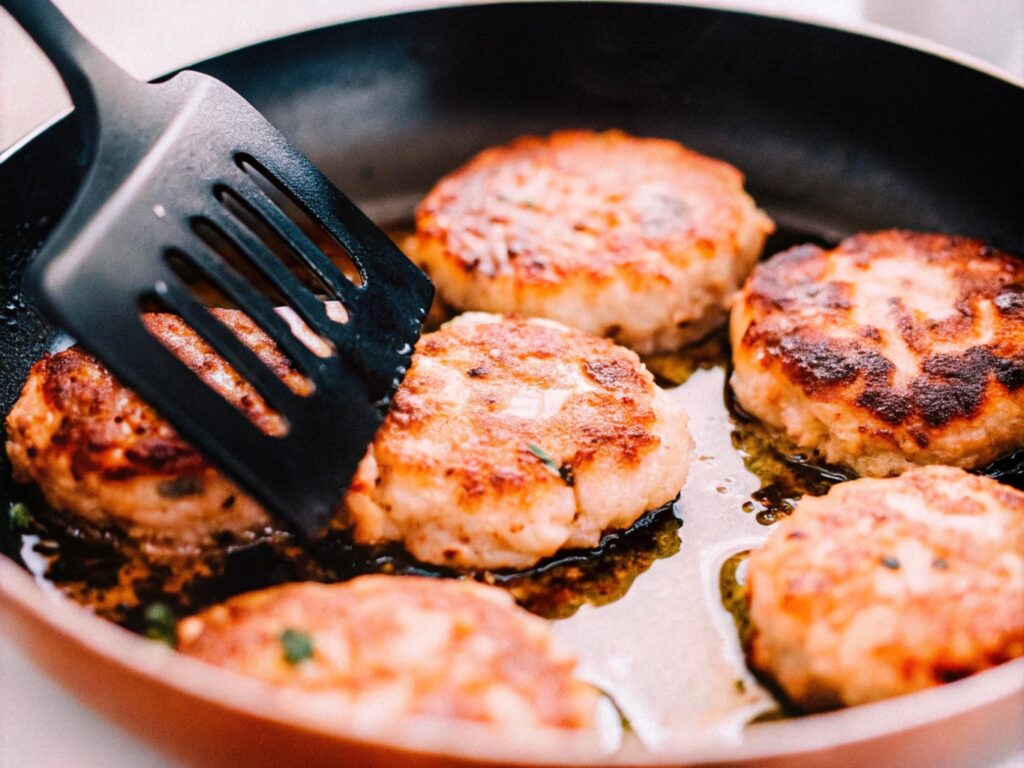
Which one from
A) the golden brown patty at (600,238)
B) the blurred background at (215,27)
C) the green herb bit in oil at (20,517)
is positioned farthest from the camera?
the blurred background at (215,27)

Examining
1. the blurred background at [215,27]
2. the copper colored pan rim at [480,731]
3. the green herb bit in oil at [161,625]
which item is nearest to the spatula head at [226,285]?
the green herb bit in oil at [161,625]

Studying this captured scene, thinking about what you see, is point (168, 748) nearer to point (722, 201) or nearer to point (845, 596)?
point (845, 596)

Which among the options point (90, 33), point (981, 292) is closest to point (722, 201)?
point (981, 292)

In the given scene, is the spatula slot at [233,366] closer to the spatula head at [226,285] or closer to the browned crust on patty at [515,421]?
the spatula head at [226,285]

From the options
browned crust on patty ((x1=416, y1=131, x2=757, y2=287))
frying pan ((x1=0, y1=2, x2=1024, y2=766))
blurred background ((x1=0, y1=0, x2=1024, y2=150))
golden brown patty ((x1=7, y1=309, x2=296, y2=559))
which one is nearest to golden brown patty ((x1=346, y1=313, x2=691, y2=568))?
golden brown patty ((x1=7, y1=309, x2=296, y2=559))

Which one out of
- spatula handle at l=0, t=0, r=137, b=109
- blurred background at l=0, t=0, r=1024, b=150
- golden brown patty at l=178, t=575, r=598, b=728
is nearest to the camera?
golden brown patty at l=178, t=575, r=598, b=728

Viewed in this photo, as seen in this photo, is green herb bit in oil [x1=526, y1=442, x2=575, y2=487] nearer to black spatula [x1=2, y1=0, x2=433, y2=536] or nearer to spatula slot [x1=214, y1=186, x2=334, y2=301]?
black spatula [x1=2, y1=0, x2=433, y2=536]
